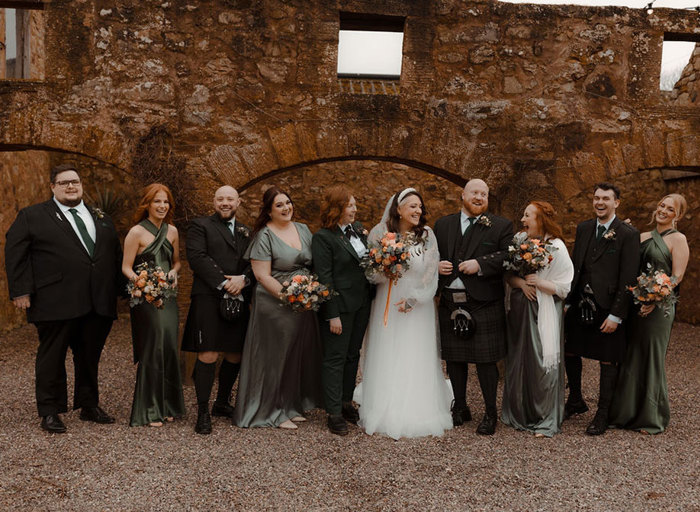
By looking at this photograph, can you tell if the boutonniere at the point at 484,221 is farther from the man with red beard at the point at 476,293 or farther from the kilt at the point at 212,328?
the kilt at the point at 212,328

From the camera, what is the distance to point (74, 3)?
5.85 meters

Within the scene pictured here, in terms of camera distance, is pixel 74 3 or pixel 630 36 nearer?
pixel 74 3

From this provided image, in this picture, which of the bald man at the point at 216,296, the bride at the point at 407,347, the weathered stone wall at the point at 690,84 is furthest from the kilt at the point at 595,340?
the weathered stone wall at the point at 690,84

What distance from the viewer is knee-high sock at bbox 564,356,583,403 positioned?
16.5 ft

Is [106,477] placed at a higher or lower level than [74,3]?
lower

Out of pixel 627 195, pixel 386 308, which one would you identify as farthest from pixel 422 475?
pixel 627 195

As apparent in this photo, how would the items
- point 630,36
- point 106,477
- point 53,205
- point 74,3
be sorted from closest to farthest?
point 106,477, point 53,205, point 74,3, point 630,36

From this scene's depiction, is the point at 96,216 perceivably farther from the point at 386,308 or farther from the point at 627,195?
the point at 627,195

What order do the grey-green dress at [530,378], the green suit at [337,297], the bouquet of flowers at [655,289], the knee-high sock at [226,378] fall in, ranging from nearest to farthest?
1. the bouquet of flowers at [655,289]
2. the green suit at [337,297]
3. the grey-green dress at [530,378]
4. the knee-high sock at [226,378]

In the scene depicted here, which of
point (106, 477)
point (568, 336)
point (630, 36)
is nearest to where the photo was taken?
point (106, 477)

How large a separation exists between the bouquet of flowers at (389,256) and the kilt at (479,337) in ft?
1.71

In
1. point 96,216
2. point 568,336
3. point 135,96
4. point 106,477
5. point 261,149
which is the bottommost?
point 106,477

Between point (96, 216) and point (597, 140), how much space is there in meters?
5.00

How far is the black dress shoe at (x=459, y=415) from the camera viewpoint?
4754 millimetres
